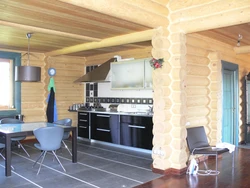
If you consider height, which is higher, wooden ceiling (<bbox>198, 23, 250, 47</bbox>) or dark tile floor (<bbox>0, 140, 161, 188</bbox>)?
wooden ceiling (<bbox>198, 23, 250, 47</bbox>)

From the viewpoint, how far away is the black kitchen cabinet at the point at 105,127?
653 centimetres

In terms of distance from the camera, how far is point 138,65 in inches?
253

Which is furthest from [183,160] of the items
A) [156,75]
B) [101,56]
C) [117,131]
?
[101,56]

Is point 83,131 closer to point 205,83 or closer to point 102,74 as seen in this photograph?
point 102,74

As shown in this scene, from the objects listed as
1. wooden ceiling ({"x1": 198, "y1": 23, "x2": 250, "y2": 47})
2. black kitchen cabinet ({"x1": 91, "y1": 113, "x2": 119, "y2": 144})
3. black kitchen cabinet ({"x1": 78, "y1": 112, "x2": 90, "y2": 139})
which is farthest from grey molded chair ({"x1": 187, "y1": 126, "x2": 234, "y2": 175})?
black kitchen cabinet ({"x1": 78, "y1": 112, "x2": 90, "y2": 139})

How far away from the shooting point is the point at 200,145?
4738 millimetres

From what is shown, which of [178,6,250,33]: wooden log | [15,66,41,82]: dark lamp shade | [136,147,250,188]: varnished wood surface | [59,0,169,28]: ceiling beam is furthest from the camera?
[15,66,41,82]: dark lamp shade

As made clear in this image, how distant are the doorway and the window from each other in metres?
5.29

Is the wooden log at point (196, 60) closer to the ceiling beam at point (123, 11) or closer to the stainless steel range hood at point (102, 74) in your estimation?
the ceiling beam at point (123, 11)

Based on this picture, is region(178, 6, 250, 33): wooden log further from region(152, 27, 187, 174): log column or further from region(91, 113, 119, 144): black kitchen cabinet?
region(91, 113, 119, 144): black kitchen cabinet

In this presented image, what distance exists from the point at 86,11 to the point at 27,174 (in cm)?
278

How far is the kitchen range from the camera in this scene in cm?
584

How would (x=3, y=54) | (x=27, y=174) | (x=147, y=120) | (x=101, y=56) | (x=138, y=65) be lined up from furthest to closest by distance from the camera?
(x=101, y=56), (x=3, y=54), (x=138, y=65), (x=147, y=120), (x=27, y=174)

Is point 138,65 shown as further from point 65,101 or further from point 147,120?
point 65,101
